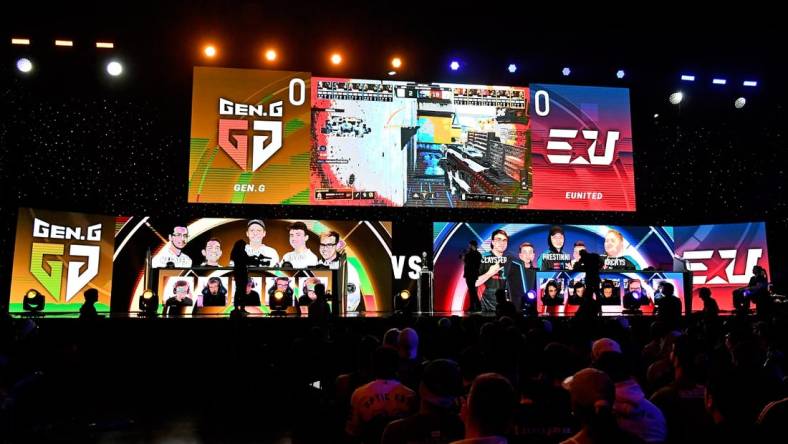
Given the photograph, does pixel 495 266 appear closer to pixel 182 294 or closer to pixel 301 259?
pixel 301 259

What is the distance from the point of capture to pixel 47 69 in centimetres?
1372

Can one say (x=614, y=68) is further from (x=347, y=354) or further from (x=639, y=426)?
(x=639, y=426)

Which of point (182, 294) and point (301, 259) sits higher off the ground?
point (301, 259)

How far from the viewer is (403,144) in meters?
14.4

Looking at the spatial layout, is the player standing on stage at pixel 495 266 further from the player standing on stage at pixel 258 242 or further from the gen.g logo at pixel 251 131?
the gen.g logo at pixel 251 131

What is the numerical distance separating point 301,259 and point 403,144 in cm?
325

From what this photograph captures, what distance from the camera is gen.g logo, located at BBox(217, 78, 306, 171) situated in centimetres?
1398

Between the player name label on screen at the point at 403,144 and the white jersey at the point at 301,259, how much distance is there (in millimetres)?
1174

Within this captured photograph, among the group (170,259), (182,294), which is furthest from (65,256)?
(182,294)

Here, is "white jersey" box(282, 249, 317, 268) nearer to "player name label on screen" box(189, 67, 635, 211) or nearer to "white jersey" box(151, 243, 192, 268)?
"player name label on screen" box(189, 67, 635, 211)

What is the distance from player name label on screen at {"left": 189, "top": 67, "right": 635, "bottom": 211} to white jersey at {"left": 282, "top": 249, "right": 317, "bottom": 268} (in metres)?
1.17

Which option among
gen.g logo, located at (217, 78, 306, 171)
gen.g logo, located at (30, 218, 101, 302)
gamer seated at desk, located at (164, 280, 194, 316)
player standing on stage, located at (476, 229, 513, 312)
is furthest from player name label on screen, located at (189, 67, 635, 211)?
gen.g logo, located at (30, 218, 101, 302)

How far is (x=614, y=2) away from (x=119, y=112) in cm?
1021

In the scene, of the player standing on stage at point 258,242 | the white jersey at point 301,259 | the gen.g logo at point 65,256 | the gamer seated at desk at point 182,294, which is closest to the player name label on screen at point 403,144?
the player standing on stage at point 258,242
